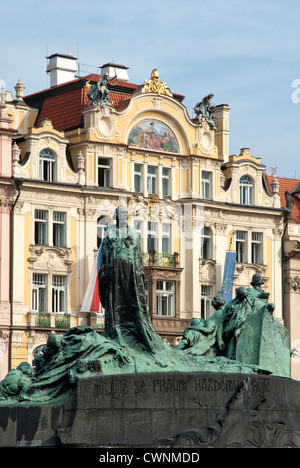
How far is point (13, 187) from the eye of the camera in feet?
170

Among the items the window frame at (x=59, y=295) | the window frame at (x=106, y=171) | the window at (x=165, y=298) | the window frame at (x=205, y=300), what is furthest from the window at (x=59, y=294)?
the window frame at (x=205, y=300)

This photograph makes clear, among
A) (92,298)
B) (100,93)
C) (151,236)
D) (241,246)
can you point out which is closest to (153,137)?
(100,93)

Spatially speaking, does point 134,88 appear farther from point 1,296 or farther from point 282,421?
point 282,421

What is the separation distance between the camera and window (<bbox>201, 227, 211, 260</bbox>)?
56844mm

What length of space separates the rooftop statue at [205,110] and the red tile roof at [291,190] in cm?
471

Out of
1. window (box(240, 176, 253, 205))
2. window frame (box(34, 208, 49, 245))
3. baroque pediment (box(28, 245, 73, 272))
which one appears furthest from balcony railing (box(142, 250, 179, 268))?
window (box(240, 176, 253, 205))

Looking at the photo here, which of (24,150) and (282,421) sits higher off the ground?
(24,150)

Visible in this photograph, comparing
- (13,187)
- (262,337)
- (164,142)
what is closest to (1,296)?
(13,187)

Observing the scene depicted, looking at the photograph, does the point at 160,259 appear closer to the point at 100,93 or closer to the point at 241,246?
the point at 241,246

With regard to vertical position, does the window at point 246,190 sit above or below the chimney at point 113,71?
below

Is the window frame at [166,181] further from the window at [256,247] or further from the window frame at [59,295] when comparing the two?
the window frame at [59,295]

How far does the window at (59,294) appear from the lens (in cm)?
5284

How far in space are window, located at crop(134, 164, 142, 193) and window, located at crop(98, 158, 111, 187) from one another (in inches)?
44.6
